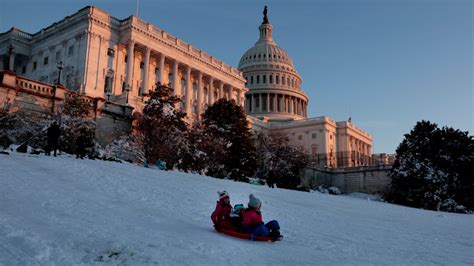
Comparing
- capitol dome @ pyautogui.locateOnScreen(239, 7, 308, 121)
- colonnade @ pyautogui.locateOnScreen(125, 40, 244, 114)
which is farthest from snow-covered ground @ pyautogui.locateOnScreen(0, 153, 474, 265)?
capitol dome @ pyautogui.locateOnScreen(239, 7, 308, 121)

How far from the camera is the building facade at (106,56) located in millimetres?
62031

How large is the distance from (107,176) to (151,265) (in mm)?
11107

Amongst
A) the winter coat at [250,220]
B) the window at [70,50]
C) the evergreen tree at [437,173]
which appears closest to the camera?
the winter coat at [250,220]

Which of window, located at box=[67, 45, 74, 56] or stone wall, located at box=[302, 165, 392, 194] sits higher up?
window, located at box=[67, 45, 74, 56]

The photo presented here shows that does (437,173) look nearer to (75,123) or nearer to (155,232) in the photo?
(75,123)

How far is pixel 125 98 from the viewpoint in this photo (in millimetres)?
52875

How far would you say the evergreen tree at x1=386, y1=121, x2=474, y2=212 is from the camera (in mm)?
47500

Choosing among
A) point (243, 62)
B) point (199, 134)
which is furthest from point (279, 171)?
point (243, 62)

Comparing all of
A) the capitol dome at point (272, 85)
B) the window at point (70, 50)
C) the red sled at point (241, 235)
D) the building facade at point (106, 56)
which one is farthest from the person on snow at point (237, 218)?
the capitol dome at point (272, 85)

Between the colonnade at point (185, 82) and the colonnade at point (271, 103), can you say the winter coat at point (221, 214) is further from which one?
the colonnade at point (271, 103)

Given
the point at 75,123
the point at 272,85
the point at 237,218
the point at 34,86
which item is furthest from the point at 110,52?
the point at 272,85

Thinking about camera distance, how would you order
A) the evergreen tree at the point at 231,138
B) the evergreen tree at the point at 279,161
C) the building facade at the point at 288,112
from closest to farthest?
the evergreen tree at the point at 231,138, the evergreen tree at the point at 279,161, the building facade at the point at 288,112

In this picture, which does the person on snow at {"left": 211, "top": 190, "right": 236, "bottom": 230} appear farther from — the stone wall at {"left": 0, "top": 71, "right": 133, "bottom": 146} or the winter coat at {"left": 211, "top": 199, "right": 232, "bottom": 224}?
the stone wall at {"left": 0, "top": 71, "right": 133, "bottom": 146}

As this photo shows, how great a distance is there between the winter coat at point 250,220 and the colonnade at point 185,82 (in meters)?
55.2
